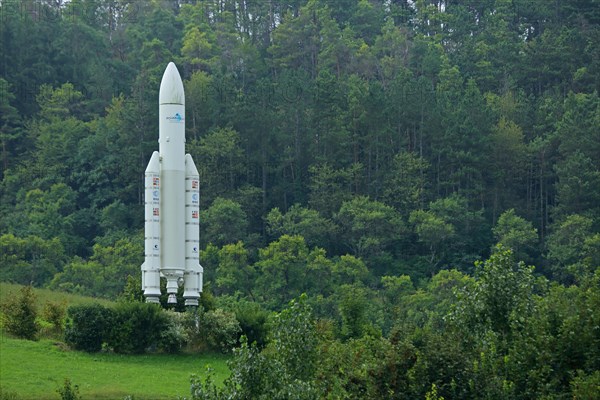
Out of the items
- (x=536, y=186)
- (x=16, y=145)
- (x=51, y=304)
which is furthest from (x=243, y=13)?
(x=51, y=304)

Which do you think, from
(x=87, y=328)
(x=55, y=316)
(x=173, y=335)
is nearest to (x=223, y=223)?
(x=55, y=316)

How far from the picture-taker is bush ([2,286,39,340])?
4444 centimetres

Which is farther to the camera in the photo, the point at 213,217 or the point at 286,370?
the point at 213,217

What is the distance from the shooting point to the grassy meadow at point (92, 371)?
3809cm

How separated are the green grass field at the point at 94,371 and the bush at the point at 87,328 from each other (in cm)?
46

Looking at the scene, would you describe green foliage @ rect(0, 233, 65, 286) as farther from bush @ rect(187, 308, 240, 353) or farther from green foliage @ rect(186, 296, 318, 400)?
green foliage @ rect(186, 296, 318, 400)

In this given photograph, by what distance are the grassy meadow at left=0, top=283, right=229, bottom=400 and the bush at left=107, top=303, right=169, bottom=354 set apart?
0.42 meters

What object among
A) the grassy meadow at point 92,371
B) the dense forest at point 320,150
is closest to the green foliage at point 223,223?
the dense forest at point 320,150

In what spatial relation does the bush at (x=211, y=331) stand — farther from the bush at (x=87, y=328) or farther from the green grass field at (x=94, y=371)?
the bush at (x=87, y=328)

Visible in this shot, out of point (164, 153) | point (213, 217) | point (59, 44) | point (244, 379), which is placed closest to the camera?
point (244, 379)

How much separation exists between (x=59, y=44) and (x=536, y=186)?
30.9 m

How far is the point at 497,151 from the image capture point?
262 ft

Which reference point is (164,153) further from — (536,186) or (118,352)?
(536,186)

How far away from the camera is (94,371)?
41.0 meters
